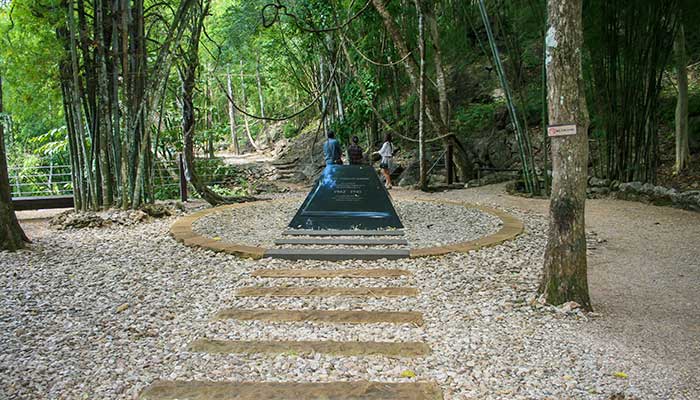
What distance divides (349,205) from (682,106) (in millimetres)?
5444

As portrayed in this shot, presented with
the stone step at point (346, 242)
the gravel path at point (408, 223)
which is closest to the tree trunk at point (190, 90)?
the gravel path at point (408, 223)

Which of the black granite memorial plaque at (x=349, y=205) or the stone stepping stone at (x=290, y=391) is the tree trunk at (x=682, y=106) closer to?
the black granite memorial plaque at (x=349, y=205)

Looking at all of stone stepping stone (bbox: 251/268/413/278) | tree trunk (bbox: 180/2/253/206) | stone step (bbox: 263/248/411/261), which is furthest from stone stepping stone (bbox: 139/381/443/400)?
tree trunk (bbox: 180/2/253/206)

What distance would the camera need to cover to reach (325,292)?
3010mm

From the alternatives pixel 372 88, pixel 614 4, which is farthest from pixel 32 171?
pixel 614 4

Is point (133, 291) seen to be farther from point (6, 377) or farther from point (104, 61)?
point (104, 61)

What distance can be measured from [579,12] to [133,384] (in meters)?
2.58

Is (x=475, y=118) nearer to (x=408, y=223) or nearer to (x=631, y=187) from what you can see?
(x=631, y=187)

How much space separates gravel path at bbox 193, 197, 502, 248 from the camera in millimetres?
4488

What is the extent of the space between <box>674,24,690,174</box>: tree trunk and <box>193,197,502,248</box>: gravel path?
152 inches

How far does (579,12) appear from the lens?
245cm

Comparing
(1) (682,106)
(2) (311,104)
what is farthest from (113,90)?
(1) (682,106)

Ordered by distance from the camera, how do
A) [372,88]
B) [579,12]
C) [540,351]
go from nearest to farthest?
[540,351]
[579,12]
[372,88]

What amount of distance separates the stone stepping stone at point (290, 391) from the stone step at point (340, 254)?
197cm
